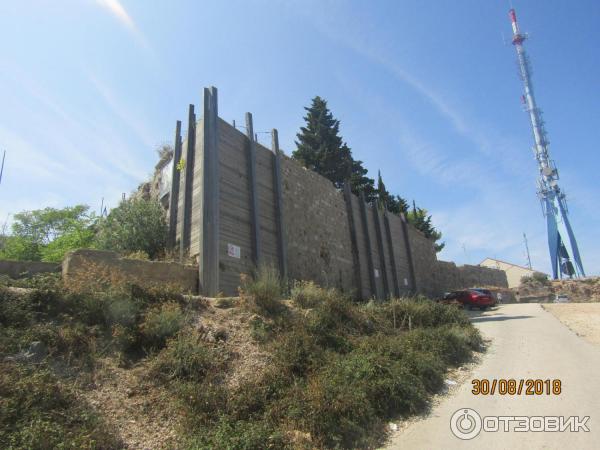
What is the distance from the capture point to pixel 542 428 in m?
5.52

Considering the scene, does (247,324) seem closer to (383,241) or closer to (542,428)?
(542,428)

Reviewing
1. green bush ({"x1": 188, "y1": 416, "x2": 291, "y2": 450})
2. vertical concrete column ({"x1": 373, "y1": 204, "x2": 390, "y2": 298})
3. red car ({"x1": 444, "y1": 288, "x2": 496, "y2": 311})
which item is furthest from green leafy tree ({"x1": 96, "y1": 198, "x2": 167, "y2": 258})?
red car ({"x1": 444, "y1": 288, "x2": 496, "y2": 311})

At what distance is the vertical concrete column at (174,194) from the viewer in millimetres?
13781

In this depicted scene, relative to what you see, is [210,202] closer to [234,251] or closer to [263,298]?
[234,251]

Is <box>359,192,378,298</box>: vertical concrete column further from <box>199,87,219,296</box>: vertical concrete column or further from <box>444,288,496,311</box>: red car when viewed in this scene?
<box>199,87,219,296</box>: vertical concrete column

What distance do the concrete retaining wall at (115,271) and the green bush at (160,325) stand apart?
1243 mm

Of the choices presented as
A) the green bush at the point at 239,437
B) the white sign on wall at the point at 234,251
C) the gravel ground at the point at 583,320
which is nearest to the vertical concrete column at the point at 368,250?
the gravel ground at the point at 583,320

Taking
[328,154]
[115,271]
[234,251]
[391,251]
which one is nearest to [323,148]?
[328,154]

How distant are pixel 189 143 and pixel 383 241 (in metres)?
14.9

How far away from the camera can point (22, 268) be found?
831 cm

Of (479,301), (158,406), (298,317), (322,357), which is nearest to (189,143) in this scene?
(298,317)

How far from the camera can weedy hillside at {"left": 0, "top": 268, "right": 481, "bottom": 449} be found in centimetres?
450

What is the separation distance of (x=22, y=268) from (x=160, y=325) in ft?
13.1
